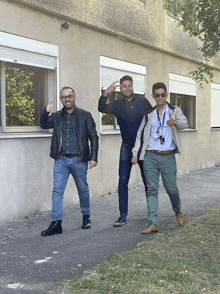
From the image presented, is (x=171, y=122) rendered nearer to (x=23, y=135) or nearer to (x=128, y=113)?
(x=128, y=113)

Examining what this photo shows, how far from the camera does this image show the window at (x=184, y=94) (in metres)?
12.6

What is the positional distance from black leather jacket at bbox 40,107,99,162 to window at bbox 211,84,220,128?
32.9ft

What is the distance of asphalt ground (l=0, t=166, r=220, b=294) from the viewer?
14.1ft

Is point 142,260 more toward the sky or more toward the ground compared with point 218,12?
more toward the ground

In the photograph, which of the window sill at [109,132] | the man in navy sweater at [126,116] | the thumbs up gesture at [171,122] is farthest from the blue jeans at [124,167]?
the window sill at [109,132]

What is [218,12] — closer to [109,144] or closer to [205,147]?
Result: [109,144]

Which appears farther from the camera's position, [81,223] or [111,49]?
[111,49]

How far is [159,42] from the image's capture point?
37.4 ft

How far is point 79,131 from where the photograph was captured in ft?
20.1

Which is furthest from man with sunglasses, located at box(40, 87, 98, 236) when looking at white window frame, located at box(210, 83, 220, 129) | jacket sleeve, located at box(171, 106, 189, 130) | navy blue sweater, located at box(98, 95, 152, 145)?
white window frame, located at box(210, 83, 220, 129)

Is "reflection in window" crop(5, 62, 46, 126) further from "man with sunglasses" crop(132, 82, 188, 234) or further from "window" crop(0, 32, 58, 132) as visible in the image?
"man with sunglasses" crop(132, 82, 188, 234)

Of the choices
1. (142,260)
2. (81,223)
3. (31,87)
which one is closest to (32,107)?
(31,87)

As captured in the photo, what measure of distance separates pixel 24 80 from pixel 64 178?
2.19 m

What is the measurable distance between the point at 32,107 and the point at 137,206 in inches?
104
